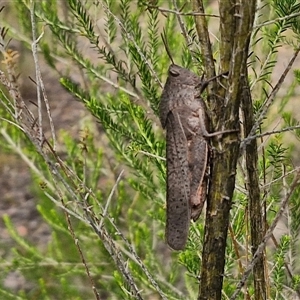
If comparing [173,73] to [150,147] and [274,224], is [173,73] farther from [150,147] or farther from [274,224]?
[274,224]

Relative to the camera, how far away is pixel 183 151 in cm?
151

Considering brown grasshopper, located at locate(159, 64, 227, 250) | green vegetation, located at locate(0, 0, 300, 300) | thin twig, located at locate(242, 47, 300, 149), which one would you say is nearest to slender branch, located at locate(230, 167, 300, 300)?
green vegetation, located at locate(0, 0, 300, 300)

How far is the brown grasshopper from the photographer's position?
1.39m

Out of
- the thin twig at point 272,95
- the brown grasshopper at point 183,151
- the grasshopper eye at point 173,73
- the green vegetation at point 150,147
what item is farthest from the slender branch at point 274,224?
the grasshopper eye at point 173,73

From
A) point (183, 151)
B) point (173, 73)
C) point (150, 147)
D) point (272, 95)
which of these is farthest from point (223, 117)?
point (150, 147)

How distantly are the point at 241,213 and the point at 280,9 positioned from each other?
684 millimetres

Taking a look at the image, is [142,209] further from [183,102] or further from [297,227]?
[183,102]

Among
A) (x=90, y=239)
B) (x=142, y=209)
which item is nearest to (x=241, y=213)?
(x=90, y=239)

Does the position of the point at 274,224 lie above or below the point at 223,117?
below

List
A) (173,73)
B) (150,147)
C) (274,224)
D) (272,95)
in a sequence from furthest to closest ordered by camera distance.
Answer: (150,147) → (173,73) → (272,95) → (274,224)

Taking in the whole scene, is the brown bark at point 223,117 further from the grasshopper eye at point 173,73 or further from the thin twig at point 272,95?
the grasshopper eye at point 173,73

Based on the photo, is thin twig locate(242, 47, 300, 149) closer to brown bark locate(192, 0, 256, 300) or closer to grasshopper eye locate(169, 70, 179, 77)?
brown bark locate(192, 0, 256, 300)

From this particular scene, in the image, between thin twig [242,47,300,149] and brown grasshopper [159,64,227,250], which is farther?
brown grasshopper [159,64,227,250]

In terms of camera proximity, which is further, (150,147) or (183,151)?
(150,147)
